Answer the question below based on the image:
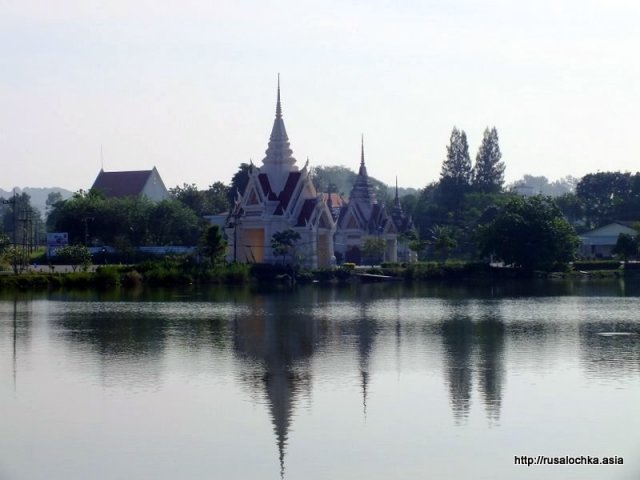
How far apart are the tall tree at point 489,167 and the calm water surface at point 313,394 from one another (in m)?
62.6

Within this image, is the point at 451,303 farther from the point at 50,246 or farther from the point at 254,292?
the point at 50,246

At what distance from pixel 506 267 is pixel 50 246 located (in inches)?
1099

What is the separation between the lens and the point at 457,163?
9919 centimetres

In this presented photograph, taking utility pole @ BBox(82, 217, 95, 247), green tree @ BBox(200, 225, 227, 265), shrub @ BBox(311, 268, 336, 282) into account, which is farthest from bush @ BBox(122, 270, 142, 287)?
utility pole @ BBox(82, 217, 95, 247)

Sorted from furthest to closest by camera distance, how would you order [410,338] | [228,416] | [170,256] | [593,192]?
[593,192] → [170,256] → [410,338] → [228,416]

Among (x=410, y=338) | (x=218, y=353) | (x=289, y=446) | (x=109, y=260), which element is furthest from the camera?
(x=109, y=260)

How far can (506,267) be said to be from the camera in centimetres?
6762

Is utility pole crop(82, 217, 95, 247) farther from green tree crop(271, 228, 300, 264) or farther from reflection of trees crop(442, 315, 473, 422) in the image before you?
reflection of trees crop(442, 315, 473, 422)

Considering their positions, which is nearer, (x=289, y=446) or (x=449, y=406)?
(x=289, y=446)

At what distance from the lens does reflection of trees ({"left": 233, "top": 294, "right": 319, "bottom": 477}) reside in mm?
19344

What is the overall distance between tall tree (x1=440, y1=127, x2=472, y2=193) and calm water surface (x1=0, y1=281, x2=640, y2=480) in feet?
203

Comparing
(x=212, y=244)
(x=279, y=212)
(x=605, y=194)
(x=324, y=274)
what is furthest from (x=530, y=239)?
(x=605, y=194)

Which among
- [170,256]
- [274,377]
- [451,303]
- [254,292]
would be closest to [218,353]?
[274,377]

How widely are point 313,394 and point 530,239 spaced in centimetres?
4593
